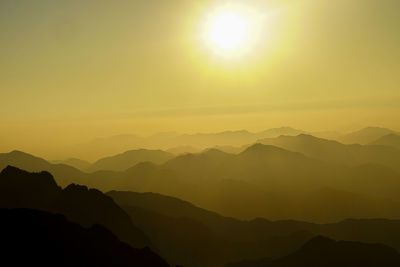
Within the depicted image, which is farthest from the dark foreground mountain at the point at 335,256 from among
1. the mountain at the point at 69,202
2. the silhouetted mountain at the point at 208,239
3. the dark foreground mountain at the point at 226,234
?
the mountain at the point at 69,202

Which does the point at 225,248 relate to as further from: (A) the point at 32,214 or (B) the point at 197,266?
(A) the point at 32,214

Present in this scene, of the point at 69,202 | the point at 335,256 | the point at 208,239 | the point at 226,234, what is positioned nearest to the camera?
the point at 335,256

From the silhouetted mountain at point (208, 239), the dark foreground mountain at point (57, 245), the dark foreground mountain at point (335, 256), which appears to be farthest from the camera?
the silhouetted mountain at point (208, 239)

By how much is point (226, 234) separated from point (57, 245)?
105 m

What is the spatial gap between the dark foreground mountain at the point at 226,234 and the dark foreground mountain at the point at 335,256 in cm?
2611

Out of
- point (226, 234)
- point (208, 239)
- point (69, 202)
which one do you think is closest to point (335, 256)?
point (208, 239)

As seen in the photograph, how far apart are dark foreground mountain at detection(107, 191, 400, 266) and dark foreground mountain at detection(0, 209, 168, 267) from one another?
53.6 metres

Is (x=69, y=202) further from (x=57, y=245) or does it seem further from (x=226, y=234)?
(x=226, y=234)

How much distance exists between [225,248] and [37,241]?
93.6m

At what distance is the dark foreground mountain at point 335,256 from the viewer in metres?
127

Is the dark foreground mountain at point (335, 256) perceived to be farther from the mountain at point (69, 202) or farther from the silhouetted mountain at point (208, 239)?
the mountain at point (69, 202)

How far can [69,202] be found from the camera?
149 meters

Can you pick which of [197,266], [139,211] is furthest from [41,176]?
[197,266]

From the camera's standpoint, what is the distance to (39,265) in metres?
80.1
